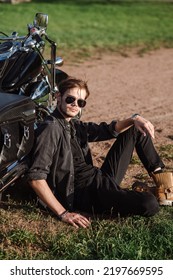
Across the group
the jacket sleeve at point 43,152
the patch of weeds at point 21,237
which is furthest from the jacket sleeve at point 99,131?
the patch of weeds at point 21,237

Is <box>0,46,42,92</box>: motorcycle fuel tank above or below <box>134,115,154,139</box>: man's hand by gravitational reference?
above

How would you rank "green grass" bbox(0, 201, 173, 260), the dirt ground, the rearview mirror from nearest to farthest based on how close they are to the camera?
1. "green grass" bbox(0, 201, 173, 260)
2. the rearview mirror
3. the dirt ground

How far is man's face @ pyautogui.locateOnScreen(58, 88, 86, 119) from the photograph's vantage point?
4736 mm

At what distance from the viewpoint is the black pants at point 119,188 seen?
4578mm

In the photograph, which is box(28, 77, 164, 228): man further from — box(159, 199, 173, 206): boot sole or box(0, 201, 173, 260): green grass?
box(159, 199, 173, 206): boot sole

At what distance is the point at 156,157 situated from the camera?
203 inches

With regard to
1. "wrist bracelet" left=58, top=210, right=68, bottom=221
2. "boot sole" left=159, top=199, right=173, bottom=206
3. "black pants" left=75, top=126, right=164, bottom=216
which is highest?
"black pants" left=75, top=126, right=164, bottom=216

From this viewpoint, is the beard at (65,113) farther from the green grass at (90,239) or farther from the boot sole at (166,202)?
the boot sole at (166,202)

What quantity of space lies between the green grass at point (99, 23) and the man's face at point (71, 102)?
21.8ft

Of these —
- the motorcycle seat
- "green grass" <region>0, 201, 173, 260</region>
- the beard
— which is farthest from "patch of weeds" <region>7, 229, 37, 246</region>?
the beard

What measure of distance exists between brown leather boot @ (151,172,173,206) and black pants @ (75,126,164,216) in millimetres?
115

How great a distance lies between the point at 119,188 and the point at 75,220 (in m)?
0.40

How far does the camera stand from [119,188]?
473 cm

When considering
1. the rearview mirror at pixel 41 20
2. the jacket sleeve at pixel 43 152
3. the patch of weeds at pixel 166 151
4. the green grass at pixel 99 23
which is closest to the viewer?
the jacket sleeve at pixel 43 152
